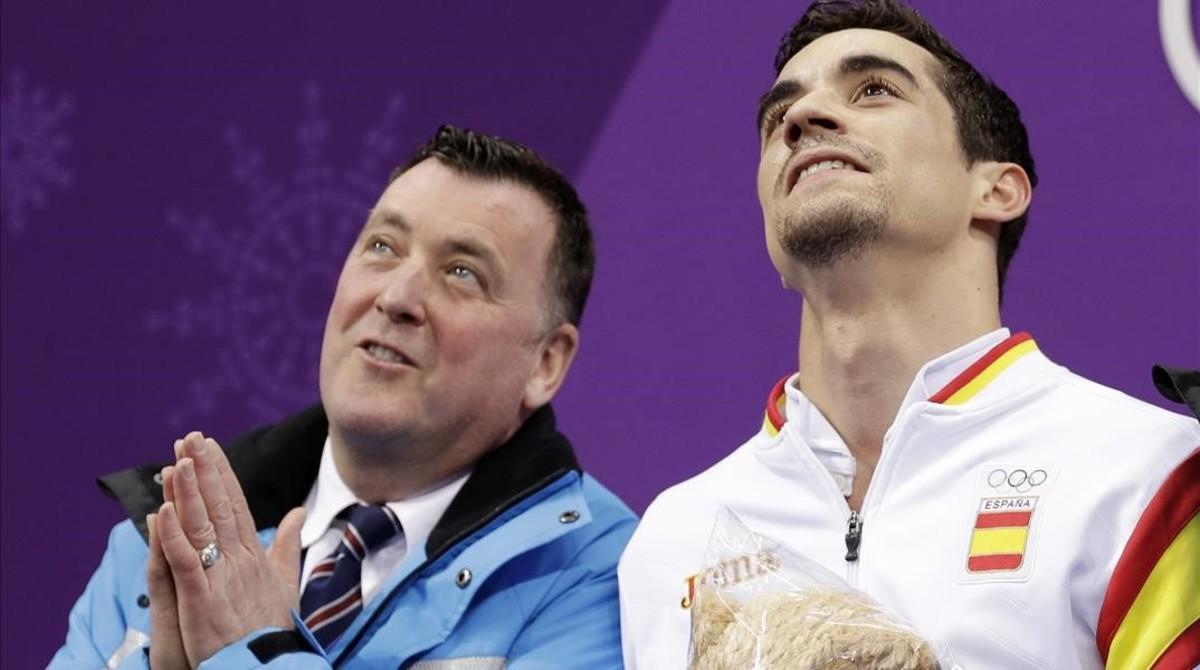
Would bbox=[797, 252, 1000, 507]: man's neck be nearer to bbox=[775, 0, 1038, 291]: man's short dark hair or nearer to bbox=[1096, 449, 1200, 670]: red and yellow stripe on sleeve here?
bbox=[775, 0, 1038, 291]: man's short dark hair

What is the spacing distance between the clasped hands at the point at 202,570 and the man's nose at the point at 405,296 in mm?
476

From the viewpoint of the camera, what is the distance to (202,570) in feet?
7.51

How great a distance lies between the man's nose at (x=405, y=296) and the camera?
8.98ft

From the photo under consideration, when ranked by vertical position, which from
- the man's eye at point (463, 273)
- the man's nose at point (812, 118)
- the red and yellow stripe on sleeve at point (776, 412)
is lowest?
the man's eye at point (463, 273)

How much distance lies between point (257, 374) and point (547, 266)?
71cm

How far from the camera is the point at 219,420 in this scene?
3328mm

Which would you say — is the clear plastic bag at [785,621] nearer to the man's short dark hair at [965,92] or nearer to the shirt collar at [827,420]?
the shirt collar at [827,420]

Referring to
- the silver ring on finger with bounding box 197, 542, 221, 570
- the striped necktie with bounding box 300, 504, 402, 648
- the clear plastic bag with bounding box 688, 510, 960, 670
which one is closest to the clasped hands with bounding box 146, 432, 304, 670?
the silver ring on finger with bounding box 197, 542, 221, 570

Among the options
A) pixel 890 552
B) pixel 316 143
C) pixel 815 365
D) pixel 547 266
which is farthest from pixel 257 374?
pixel 890 552

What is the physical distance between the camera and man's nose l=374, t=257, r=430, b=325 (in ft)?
8.98

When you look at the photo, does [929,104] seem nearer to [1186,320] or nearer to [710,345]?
[1186,320]

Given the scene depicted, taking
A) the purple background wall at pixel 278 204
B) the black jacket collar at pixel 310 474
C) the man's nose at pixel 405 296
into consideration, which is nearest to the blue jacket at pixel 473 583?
the black jacket collar at pixel 310 474

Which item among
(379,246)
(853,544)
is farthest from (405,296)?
(853,544)

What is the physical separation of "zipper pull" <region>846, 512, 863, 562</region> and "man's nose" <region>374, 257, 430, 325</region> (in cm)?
86
